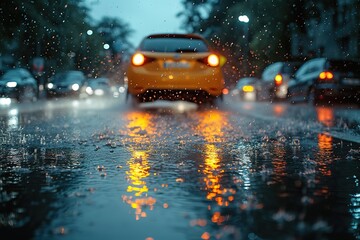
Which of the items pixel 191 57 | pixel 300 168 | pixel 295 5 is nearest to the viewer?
pixel 300 168

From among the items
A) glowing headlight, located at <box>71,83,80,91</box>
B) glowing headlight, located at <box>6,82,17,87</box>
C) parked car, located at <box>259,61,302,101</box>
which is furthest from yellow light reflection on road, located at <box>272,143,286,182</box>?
glowing headlight, located at <box>71,83,80,91</box>

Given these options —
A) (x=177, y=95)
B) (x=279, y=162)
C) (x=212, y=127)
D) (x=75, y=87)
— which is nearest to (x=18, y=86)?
(x=75, y=87)

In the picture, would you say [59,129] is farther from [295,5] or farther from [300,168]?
[295,5]

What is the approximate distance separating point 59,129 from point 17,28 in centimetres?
1755

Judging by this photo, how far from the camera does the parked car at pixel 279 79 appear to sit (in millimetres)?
25938

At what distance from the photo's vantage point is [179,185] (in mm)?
5848

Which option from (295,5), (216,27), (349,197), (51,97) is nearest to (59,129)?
(349,197)

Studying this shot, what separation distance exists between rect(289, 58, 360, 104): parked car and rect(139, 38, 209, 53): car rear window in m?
5.92

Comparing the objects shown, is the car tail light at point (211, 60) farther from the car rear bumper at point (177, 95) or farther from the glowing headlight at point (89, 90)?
the glowing headlight at point (89, 90)

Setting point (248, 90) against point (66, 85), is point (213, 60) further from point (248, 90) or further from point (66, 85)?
point (66, 85)

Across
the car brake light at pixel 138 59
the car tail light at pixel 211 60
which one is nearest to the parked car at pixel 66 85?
the car brake light at pixel 138 59

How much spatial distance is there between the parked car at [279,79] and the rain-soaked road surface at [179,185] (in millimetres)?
14930

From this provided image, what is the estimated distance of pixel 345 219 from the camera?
4508mm

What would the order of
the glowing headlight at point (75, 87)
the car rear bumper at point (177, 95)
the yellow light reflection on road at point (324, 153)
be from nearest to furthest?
the yellow light reflection on road at point (324, 153) < the car rear bumper at point (177, 95) < the glowing headlight at point (75, 87)
